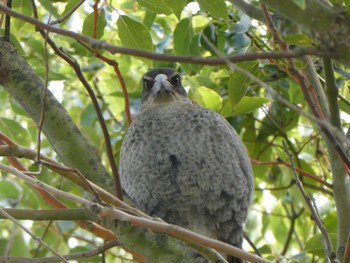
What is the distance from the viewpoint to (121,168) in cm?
384

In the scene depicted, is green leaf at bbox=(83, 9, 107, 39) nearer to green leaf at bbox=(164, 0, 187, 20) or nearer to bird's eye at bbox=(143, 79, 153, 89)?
green leaf at bbox=(164, 0, 187, 20)

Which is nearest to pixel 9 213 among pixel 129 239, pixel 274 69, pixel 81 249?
pixel 129 239

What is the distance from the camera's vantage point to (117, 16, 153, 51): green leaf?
293 centimetres

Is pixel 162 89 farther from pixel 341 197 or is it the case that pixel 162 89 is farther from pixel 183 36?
pixel 341 197

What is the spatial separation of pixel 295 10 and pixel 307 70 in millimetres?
1468

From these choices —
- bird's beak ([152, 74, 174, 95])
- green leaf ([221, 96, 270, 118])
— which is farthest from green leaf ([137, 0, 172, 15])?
bird's beak ([152, 74, 174, 95])

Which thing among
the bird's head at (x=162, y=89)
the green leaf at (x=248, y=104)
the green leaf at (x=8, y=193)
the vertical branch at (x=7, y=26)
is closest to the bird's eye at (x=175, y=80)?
the bird's head at (x=162, y=89)

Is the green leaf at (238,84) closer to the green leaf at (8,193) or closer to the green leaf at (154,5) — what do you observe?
the green leaf at (154,5)

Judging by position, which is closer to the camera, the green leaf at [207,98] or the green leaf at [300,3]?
the green leaf at [300,3]

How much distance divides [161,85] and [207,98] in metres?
0.60

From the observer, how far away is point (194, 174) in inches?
140

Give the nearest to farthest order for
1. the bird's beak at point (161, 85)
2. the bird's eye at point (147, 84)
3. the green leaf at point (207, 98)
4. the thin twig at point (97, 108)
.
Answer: the thin twig at point (97, 108) < the green leaf at point (207, 98) < the bird's beak at point (161, 85) < the bird's eye at point (147, 84)

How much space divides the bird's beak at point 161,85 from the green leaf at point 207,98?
18.3 inches

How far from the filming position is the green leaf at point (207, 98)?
3547 millimetres
